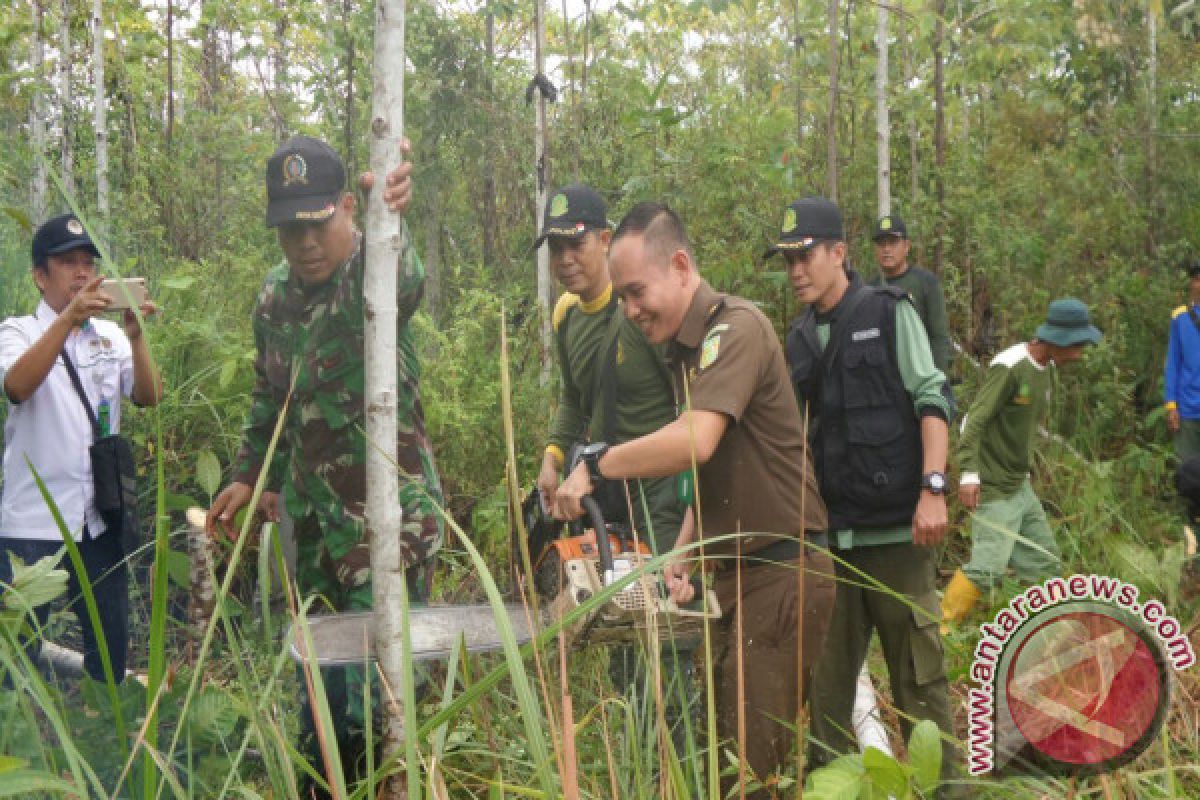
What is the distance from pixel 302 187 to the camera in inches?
133

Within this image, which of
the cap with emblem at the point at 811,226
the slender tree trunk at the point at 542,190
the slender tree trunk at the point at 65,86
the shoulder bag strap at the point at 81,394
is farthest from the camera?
the slender tree trunk at the point at 65,86

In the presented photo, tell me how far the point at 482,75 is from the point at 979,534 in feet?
17.1

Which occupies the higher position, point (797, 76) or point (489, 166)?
point (797, 76)

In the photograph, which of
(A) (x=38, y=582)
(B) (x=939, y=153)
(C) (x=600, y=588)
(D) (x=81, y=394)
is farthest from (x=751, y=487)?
(B) (x=939, y=153)

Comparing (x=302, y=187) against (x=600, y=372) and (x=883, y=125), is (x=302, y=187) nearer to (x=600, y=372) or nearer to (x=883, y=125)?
(x=600, y=372)

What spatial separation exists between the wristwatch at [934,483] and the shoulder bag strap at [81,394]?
9.03ft

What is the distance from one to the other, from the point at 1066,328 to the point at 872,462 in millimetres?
2111

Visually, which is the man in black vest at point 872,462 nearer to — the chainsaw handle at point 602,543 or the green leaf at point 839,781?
the chainsaw handle at point 602,543

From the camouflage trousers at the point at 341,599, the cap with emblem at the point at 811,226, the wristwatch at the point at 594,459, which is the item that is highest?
the cap with emblem at the point at 811,226

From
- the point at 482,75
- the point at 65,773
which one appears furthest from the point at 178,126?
the point at 65,773

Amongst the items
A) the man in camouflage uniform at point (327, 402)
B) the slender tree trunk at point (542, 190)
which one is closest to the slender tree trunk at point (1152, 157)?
the slender tree trunk at point (542, 190)

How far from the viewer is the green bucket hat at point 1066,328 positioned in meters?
5.16

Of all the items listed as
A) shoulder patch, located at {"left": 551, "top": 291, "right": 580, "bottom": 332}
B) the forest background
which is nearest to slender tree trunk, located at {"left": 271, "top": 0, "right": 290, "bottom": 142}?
the forest background

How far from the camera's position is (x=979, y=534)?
5.45 m
